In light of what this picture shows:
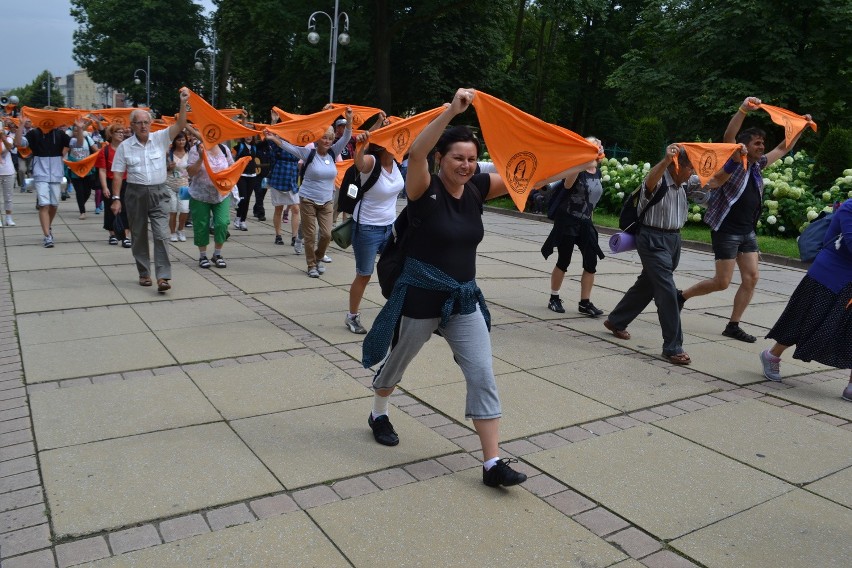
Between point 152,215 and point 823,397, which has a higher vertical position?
point 152,215

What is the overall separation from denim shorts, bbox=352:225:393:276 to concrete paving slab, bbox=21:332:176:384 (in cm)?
183

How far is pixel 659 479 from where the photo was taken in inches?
162

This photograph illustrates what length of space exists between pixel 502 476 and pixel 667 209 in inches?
141

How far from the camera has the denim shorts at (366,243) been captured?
6.79 m

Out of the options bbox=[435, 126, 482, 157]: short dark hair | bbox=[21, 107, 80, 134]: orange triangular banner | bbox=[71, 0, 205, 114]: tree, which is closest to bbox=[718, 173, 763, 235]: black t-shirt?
bbox=[435, 126, 482, 157]: short dark hair

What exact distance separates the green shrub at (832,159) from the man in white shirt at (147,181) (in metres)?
13.6

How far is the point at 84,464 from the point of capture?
3.99 m

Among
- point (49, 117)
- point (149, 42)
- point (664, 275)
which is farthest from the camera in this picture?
point (149, 42)

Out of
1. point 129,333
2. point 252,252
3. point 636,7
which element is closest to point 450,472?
point 129,333

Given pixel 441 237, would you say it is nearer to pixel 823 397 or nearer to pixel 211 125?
pixel 823 397

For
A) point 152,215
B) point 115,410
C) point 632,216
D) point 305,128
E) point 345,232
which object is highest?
point 305,128

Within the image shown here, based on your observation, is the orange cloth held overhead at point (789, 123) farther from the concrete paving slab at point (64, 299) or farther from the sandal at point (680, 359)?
the concrete paving slab at point (64, 299)

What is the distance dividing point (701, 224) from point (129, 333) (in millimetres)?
13589

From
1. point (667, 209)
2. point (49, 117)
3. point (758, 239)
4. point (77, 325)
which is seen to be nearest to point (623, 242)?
point (667, 209)
